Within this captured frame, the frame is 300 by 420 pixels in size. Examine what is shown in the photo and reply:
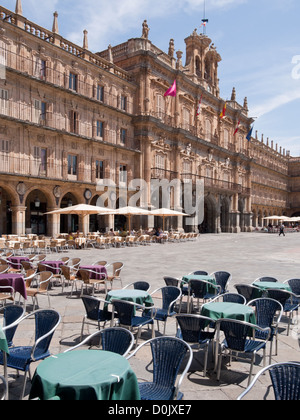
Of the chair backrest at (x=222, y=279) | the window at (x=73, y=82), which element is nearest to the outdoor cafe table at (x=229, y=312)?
the chair backrest at (x=222, y=279)

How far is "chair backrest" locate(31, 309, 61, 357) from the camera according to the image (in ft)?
13.4

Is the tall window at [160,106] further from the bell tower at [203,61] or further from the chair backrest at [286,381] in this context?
the chair backrest at [286,381]

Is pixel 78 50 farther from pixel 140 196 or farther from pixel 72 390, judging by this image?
pixel 72 390

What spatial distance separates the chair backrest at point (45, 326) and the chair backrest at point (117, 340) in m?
0.63

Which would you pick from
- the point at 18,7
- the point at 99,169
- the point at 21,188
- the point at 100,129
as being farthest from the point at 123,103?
the point at 21,188

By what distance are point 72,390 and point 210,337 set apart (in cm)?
252

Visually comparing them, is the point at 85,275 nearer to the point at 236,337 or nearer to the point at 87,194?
the point at 236,337

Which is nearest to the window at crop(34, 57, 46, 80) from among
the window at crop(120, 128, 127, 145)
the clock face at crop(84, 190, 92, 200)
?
the clock face at crop(84, 190, 92, 200)

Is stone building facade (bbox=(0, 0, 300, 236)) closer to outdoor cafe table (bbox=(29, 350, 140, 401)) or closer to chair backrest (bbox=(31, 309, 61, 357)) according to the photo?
chair backrest (bbox=(31, 309, 61, 357))

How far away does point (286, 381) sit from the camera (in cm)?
299

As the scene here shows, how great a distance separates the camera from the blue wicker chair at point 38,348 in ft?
12.7

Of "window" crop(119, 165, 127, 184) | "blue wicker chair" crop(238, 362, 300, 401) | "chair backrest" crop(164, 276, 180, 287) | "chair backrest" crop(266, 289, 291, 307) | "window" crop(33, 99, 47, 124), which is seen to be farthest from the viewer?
"window" crop(119, 165, 127, 184)

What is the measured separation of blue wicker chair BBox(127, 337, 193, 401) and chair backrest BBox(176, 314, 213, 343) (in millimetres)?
997
